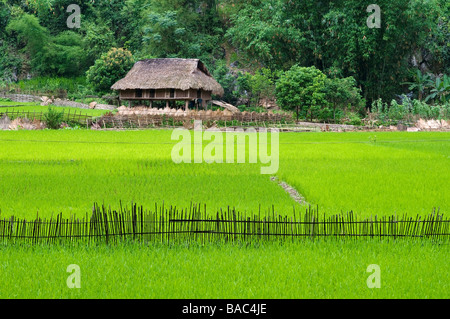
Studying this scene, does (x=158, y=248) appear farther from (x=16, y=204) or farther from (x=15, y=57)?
(x=15, y=57)

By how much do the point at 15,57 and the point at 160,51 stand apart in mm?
11939

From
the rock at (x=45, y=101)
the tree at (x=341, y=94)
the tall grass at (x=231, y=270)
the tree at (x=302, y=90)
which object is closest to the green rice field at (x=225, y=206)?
the tall grass at (x=231, y=270)

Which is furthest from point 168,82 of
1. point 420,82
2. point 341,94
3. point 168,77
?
point 420,82

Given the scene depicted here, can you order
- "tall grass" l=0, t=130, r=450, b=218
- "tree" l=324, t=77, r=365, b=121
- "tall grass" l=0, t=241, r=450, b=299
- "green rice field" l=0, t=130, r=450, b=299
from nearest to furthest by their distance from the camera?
"tall grass" l=0, t=241, r=450, b=299, "green rice field" l=0, t=130, r=450, b=299, "tall grass" l=0, t=130, r=450, b=218, "tree" l=324, t=77, r=365, b=121

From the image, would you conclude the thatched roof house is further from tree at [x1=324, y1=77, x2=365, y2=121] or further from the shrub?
the shrub

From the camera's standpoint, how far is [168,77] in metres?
30.1

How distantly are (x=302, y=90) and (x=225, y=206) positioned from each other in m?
19.9

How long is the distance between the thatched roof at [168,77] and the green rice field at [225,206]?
14235mm

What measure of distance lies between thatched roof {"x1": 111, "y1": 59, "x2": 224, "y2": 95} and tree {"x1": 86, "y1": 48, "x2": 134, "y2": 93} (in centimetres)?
224

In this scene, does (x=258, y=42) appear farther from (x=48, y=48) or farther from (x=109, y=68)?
(x=48, y=48)

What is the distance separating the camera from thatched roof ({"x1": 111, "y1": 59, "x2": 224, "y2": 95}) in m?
29.5

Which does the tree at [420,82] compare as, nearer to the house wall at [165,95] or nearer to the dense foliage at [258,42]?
the dense foliage at [258,42]

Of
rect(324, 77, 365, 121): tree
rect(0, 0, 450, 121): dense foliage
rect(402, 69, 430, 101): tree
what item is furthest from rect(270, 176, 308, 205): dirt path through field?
rect(402, 69, 430, 101): tree

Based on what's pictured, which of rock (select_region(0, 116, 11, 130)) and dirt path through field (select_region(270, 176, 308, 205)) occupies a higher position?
rock (select_region(0, 116, 11, 130))
